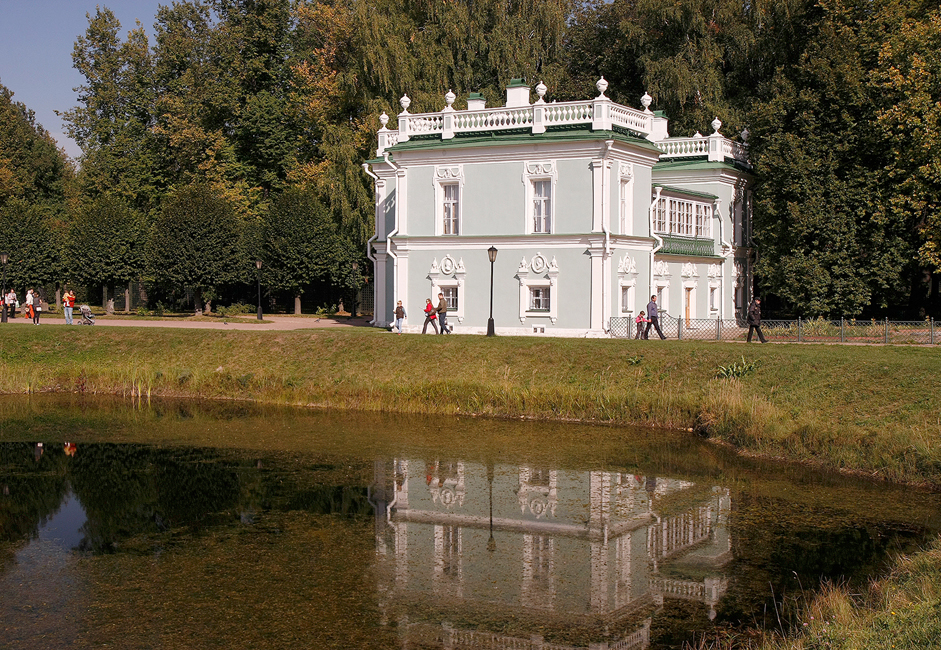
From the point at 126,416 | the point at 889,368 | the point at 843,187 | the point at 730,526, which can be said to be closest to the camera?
the point at 730,526

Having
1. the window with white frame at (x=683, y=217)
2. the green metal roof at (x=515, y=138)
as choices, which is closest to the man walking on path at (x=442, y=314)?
the green metal roof at (x=515, y=138)

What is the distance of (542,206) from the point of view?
3288cm

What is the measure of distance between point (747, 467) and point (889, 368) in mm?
5177

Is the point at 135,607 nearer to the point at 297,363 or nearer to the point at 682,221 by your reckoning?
the point at 297,363

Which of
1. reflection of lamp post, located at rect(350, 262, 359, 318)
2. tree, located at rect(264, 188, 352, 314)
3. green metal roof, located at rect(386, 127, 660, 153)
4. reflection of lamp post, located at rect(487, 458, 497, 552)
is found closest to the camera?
reflection of lamp post, located at rect(487, 458, 497, 552)

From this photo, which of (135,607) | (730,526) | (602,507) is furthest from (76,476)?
(730,526)

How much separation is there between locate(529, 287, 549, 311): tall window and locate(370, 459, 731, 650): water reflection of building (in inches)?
580

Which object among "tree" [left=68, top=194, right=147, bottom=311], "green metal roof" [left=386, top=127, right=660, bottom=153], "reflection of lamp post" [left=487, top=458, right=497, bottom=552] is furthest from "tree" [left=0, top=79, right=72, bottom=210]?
"reflection of lamp post" [left=487, top=458, right=497, bottom=552]

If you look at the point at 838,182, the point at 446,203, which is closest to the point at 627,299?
the point at 446,203

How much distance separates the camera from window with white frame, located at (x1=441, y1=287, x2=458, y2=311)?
112ft

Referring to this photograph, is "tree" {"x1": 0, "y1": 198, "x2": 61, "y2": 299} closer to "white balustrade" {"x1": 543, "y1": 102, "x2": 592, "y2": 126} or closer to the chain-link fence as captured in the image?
"white balustrade" {"x1": 543, "y1": 102, "x2": 592, "y2": 126}

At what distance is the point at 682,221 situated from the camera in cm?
3691

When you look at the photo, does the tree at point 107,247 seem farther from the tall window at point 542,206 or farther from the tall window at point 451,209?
the tall window at point 542,206

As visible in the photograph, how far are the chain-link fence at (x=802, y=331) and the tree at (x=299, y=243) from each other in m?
23.2
